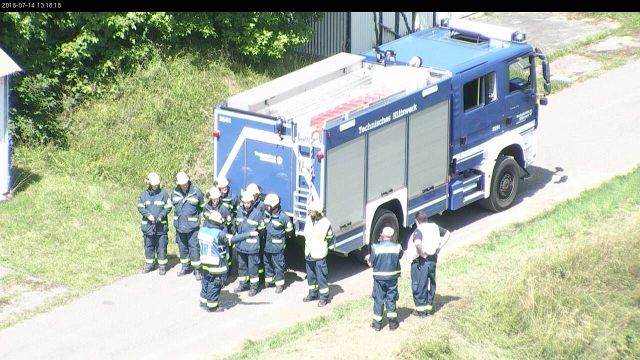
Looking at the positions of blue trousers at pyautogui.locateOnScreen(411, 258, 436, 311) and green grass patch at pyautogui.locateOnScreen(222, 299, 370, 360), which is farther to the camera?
blue trousers at pyautogui.locateOnScreen(411, 258, 436, 311)

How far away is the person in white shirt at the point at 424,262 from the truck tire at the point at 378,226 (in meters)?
1.98

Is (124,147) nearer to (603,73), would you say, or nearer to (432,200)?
(432,200)

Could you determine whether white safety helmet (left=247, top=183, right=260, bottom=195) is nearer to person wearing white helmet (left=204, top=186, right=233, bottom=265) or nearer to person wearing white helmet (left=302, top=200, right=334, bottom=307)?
person wearing white helmet (left=204, top=186, right=233, bottom=265)

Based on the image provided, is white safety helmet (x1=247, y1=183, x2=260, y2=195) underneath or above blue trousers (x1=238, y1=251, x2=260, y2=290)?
above

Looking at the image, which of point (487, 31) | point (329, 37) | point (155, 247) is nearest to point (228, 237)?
point (155, 247)

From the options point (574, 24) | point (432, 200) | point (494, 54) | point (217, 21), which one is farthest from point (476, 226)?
point (574, 24)

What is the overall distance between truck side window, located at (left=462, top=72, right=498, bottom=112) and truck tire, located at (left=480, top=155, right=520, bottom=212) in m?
1.18

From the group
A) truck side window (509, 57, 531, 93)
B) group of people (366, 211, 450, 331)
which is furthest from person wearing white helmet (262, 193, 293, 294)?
truck side window (509, 57, 531, 93)

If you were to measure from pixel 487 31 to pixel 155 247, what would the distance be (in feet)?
20.8

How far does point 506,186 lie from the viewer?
1562cm

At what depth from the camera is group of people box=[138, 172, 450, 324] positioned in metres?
11.0

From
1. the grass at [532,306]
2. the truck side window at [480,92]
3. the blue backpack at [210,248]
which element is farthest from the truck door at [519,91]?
the blue backpack at [210,248]

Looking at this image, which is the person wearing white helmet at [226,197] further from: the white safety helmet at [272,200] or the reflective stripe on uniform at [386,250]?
the reflective stripe on uniform at [386,250]

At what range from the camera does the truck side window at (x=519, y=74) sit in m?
15.0
